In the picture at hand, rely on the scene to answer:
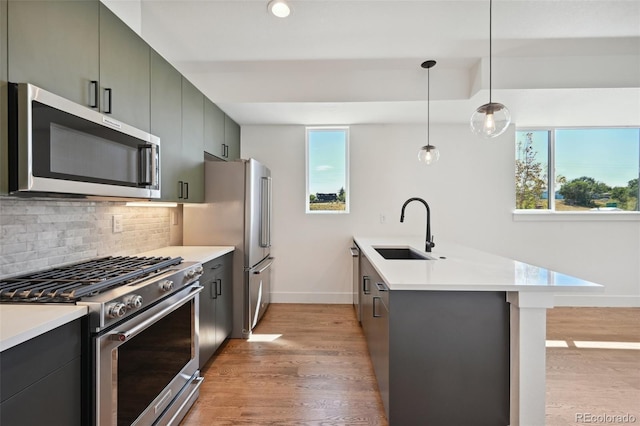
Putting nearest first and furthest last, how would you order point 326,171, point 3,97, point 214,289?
point 3,97, point 214,289, point 326,171

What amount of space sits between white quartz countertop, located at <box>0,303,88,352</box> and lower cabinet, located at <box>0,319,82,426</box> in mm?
33

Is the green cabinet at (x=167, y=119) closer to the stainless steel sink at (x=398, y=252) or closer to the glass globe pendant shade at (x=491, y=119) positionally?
the stainless steel sink at (x=398, y=252)

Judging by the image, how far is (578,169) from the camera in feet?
12.6

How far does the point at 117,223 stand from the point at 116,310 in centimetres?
116

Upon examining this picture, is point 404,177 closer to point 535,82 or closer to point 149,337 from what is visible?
point 535,82

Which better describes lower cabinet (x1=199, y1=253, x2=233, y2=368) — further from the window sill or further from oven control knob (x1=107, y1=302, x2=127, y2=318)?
the window sill

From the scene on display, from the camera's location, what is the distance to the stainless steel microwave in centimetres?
109

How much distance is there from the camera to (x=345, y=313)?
3492mm

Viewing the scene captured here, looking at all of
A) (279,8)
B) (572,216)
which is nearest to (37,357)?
(279,8)

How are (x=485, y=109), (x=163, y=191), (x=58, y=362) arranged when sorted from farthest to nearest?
1. (x=163, y=191)
2. (x=485, y=109)
3. (x=58, y=362)

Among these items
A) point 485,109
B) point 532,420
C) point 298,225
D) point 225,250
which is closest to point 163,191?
point 225,250

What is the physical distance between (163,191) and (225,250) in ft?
2.49

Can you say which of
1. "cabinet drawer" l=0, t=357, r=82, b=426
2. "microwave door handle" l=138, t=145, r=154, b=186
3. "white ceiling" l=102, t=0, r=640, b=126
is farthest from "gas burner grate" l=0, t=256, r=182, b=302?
"white ceiling" l=102, t=0, r=640, b=126

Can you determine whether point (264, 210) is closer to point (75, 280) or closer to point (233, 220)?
point (233, 220)
